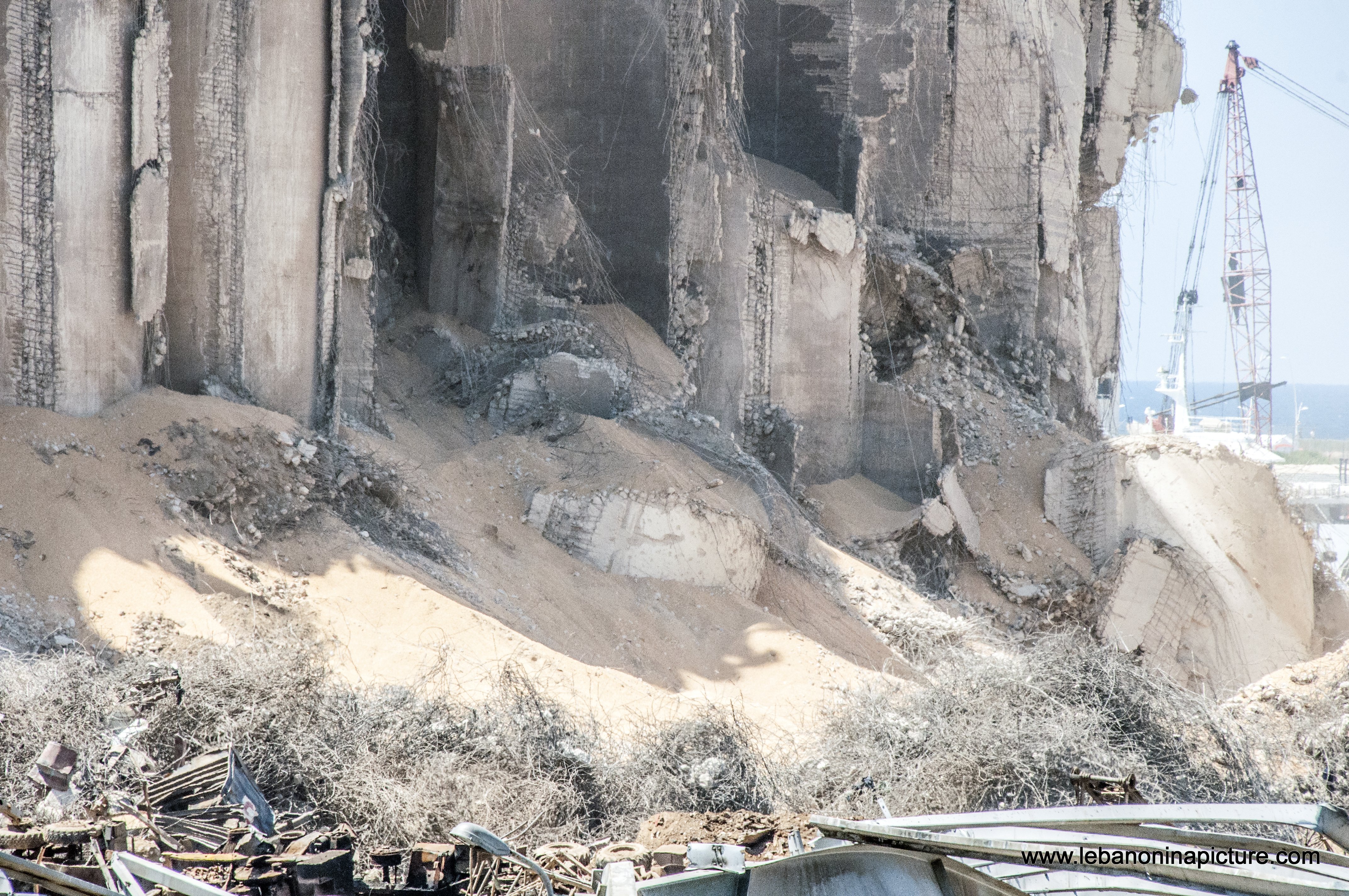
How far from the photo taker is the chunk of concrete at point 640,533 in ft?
30.7

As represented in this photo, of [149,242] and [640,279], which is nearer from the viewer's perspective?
[149,242]

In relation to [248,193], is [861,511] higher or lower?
lower

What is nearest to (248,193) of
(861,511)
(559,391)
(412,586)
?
(412,586)

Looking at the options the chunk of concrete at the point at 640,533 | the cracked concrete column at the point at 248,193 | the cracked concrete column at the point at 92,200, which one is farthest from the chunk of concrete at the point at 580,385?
the cracked concrete column at the point at 92,200

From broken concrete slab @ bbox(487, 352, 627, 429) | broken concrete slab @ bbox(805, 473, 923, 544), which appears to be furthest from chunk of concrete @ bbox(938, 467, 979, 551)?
broken concrete slab @ bbox(487, 352, 627, 429)

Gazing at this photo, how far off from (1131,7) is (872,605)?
479 inches

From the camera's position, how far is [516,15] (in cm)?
1209

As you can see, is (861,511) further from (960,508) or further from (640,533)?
(640,533)

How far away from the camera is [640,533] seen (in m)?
9.38

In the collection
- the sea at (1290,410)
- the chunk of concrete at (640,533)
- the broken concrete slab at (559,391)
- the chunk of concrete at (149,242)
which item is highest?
the chunk of concrete at (149,242)

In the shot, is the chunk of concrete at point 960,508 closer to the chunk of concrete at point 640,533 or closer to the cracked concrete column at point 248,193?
the chunk of concrete at point 640,533

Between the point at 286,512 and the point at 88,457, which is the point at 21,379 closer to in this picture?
the point at 88,457

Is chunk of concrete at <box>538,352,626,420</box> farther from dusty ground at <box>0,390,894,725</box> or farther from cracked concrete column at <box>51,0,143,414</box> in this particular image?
cracked concrete column at <box>51,0,143,414</box>

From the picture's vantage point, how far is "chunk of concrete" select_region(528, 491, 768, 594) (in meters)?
9.36
